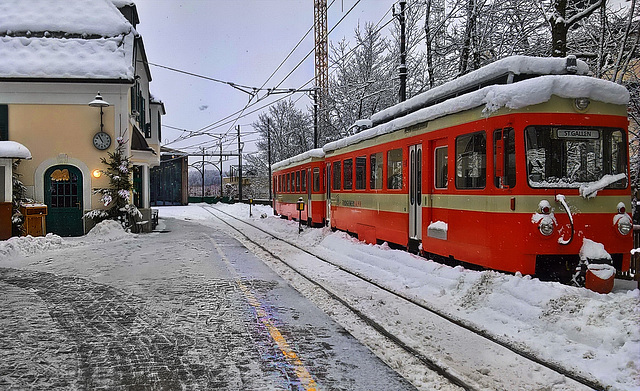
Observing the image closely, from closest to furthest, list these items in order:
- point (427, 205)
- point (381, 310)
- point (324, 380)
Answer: point (324, 380) < point (381, 310) < point (427, 205)

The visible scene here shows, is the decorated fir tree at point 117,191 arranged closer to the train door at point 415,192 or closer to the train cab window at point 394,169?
the train cab window at point 394,169

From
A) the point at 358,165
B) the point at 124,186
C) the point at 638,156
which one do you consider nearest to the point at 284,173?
the point at 124,186

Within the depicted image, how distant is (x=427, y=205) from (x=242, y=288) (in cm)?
419

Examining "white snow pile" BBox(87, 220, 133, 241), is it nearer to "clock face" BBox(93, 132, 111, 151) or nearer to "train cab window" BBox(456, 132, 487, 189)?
"clock face" BBox(93, 132, 111, 151)

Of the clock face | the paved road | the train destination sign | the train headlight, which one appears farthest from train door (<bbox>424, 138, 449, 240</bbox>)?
the clock face

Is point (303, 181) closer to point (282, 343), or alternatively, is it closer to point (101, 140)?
point (101, 140)

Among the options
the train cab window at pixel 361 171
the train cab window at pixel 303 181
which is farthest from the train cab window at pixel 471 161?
the train cab window at pixel 303 181

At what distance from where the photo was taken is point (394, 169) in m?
13.5

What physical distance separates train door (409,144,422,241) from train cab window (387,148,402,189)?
646 mm

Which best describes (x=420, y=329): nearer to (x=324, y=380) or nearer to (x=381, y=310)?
(x=381, y=310)

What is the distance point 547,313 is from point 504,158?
276cm

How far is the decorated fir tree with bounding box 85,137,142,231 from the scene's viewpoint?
65.1ft

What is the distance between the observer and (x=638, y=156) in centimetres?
1747

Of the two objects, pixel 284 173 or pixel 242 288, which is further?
pixel 284 173
